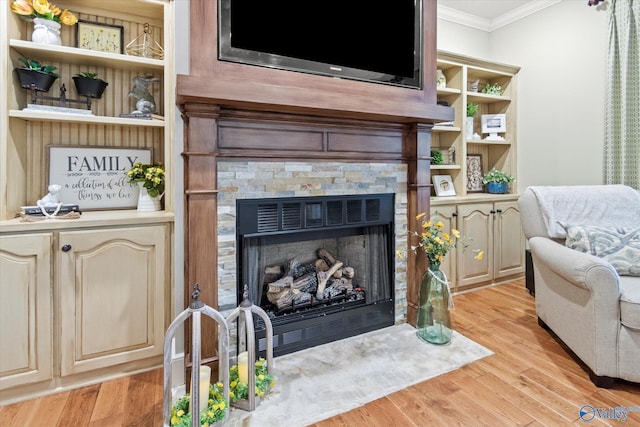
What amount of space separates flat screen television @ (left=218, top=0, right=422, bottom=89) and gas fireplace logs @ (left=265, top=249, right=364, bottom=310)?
122cm

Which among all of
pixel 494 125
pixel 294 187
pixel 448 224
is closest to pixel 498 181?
pixel 494 125

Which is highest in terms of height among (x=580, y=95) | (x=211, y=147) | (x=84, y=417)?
(x=580, y=95)

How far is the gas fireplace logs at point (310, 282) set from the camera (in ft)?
7.02

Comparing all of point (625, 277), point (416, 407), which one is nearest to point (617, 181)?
point (625, 277)

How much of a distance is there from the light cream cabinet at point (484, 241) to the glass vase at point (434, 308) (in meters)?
0.84

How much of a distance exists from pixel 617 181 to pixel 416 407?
8.36 ft

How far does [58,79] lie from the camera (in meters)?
2.02

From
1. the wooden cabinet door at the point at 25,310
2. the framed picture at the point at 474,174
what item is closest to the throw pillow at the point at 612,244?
the framed picture at the point at 474,174

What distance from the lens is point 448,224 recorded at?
9.75 feet

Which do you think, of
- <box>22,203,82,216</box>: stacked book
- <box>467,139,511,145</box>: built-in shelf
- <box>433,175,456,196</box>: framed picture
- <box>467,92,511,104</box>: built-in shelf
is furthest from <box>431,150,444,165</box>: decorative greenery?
<box>22,203,82,216</box>: stacked book

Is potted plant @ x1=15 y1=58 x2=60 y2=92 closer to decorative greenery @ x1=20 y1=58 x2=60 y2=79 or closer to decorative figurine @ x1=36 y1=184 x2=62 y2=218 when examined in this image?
decorative greenery @ x1=20 y1=58 x2=60 y2=79

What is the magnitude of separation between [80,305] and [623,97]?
3970 mm

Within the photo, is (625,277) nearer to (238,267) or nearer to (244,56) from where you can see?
(238,267)

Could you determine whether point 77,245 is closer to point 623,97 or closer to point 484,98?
point 484,98
